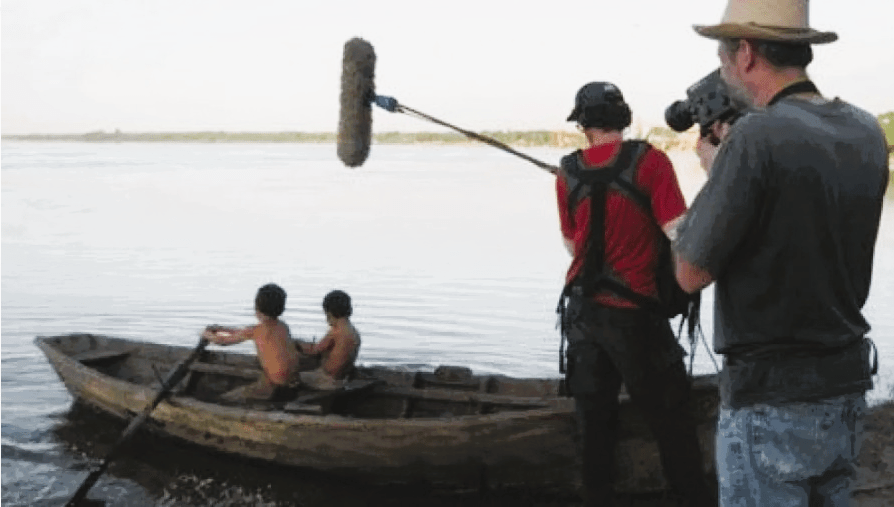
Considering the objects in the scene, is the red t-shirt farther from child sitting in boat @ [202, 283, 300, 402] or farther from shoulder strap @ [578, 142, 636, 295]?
child sitting in boat @ [202, 283, 300, 402]

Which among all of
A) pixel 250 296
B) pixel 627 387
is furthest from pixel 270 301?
pixel 250 296

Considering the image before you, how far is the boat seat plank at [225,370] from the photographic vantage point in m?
9.22

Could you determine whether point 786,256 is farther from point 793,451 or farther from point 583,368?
point 583,368

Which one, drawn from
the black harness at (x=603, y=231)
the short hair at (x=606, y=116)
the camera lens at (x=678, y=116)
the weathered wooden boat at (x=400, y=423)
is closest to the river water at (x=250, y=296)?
the weathered wooden boat at (x=400, y=423)

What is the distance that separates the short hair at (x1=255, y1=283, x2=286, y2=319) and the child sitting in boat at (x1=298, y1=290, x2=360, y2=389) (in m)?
0.38

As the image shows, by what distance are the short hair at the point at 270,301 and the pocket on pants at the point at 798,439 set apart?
6.18 m

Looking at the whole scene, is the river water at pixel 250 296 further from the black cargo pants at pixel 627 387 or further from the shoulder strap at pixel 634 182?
the shoulder strap at pixel 634 182

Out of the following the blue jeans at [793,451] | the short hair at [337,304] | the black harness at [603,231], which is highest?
the black harness at [603,231]

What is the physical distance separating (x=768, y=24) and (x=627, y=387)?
2.98 metres

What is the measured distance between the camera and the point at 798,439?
8.10 ft

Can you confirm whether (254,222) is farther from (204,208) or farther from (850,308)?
(850,308)

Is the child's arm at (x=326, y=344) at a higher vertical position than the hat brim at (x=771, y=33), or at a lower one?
lower

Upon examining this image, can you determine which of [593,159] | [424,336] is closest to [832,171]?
[593,159]

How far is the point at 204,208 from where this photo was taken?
3819 cm
